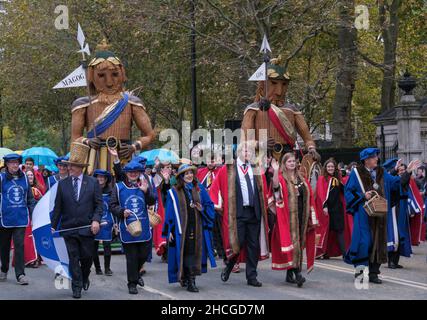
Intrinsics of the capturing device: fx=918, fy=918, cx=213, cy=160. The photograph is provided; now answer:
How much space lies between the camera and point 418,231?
1578cm

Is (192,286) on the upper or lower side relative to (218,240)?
lower

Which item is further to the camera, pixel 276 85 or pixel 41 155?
pixel 41 155

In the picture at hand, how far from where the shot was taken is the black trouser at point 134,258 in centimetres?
1102

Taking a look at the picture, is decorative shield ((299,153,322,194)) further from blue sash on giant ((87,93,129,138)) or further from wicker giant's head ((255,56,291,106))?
blue sash on giant ((87,93,129,138))

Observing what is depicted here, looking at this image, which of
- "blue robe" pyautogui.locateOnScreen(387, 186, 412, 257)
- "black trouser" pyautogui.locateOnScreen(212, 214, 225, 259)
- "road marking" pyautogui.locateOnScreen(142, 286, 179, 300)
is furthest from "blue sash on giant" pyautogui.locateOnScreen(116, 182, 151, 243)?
"black trouser" pyautogui.locateOnScreen(212, 214, 225, 259)

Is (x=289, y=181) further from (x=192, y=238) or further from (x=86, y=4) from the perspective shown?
(x=86, y=4)

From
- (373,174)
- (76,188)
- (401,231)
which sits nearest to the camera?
(76,188)

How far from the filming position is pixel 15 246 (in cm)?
1217

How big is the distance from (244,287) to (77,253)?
2254mm

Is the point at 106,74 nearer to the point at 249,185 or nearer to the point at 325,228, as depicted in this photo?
the point at 249,185

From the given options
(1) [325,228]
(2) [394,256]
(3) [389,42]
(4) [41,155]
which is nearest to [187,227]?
(2) [394,256]

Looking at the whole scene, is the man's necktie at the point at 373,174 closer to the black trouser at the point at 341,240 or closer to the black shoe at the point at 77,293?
the black trouser at the point at 341,240

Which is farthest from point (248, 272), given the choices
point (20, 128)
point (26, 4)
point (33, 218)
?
point (20, 128)

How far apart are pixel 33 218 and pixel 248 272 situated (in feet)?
9.23
